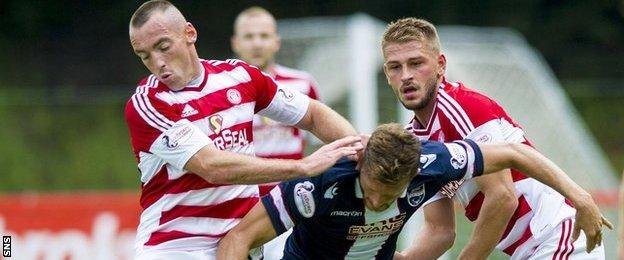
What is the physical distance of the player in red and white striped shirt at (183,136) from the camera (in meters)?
5.46

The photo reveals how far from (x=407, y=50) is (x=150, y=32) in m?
1.04

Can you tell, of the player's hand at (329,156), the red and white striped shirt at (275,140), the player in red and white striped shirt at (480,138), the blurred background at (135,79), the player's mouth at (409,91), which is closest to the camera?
the player's hand at (329,156)

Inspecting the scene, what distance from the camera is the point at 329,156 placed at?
5.21 metres

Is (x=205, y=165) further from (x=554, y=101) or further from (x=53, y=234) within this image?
(x=554, y=101)

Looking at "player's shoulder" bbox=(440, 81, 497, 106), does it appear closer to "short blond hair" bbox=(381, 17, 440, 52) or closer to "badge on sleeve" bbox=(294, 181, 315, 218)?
"short blond hair" bbox=(381, 17, 440, 52)

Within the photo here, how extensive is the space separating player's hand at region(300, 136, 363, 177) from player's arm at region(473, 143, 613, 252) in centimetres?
50

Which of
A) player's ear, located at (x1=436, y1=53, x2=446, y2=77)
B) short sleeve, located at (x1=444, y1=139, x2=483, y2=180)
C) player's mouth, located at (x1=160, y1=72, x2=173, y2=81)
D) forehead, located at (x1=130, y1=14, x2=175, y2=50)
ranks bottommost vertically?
short sleeve, located at (x1=444, y1=139, x2=483, y2=180)

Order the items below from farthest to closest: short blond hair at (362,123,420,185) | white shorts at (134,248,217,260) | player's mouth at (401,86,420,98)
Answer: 1. white shorts at (134,248,217,260)
2. player's mouth at (401,86,420,98)
3. short blond hair at (362,123,420,185)

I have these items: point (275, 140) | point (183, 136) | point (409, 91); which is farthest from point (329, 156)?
point (275, 140)

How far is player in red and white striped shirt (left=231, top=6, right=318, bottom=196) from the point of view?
823cm

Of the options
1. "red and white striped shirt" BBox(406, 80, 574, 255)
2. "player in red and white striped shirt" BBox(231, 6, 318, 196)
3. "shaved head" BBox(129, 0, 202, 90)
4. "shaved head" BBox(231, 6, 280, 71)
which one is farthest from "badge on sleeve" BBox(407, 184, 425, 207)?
"shaved head" BBox(231, 6, 280, 71)

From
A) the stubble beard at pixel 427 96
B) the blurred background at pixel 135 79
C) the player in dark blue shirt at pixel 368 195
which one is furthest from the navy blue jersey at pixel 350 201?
the blurred background at pixel 135 79

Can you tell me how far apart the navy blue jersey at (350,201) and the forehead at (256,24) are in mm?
3423

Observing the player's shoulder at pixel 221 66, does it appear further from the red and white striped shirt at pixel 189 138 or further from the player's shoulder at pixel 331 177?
the player's shoulder at pixel 331 177
